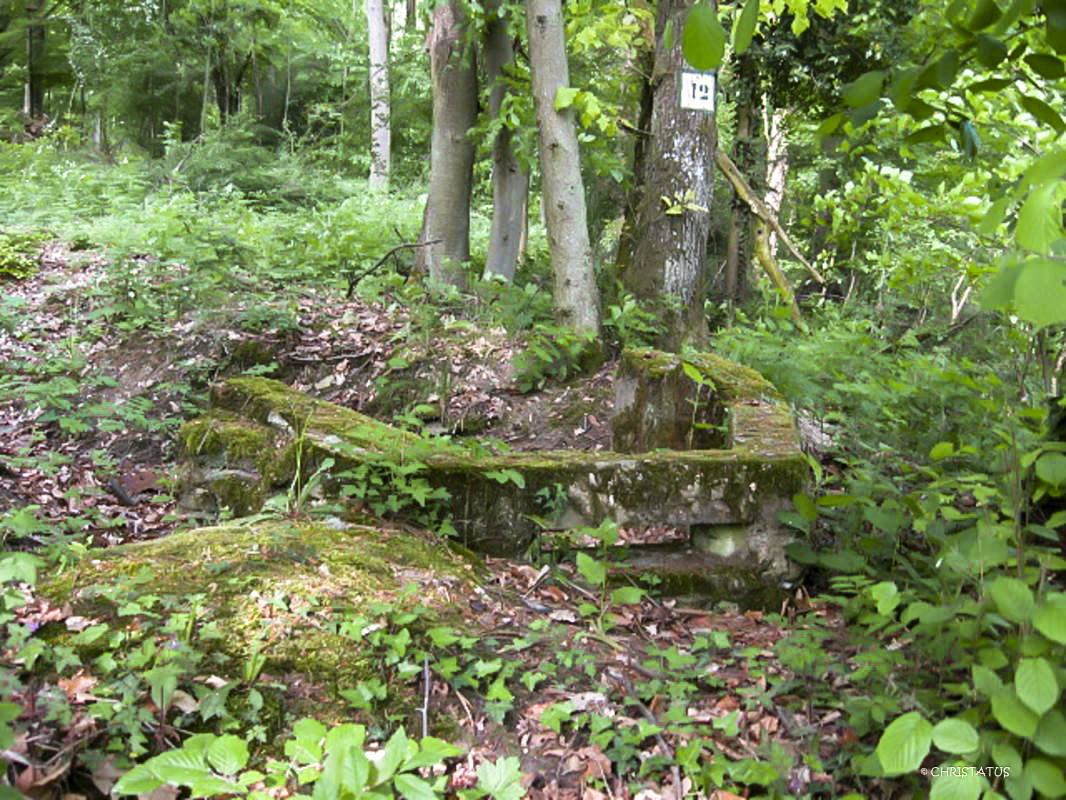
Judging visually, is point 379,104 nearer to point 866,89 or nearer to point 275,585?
point 275,585

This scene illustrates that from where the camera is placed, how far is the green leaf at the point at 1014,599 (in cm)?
186

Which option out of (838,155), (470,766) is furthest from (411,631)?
(838,155)

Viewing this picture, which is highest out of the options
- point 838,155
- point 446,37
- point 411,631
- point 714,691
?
point 446,37

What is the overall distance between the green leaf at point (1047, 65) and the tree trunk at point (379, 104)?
40.7 feet

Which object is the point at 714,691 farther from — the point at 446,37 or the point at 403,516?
the point at 446,37

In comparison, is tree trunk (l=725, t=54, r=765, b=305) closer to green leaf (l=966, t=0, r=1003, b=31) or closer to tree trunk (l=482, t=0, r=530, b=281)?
tree trunk (l=482, t=0, r=530, b=281)

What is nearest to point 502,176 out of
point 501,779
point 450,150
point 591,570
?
point 450,150

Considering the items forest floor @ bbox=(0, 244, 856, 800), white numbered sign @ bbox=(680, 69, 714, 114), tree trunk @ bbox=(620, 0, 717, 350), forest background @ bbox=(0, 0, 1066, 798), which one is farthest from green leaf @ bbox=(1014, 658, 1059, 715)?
white numbered sign @ bbox=(680, 69, 714, 114)

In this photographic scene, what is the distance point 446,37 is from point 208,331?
142 inches

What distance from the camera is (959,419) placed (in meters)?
4.55

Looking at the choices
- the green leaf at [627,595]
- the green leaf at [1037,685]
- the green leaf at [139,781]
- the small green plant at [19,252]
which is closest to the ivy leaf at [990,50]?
the green leaf at [1037,685]

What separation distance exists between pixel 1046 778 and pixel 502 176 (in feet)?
23.7

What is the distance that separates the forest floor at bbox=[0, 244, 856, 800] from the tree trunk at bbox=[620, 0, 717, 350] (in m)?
0.83

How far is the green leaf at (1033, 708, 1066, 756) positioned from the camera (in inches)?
69.3
